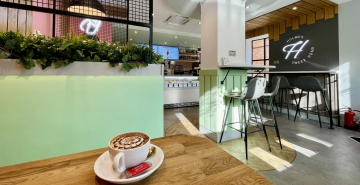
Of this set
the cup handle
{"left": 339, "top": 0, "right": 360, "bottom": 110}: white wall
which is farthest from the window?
the cup handle

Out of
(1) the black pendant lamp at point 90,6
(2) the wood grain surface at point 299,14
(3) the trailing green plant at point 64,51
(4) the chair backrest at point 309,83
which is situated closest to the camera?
(3) the trailing green plant at point 64,51

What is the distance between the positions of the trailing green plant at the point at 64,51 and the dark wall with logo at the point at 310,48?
4.40 metres

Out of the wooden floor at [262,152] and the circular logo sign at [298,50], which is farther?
the circular logo sign at [298,50]

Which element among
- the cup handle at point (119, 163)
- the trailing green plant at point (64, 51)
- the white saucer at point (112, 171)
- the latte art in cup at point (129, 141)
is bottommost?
the white saucer at point (112, 171)

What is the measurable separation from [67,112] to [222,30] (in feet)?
8.29

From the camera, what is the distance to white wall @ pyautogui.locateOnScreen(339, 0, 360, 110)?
3.32m

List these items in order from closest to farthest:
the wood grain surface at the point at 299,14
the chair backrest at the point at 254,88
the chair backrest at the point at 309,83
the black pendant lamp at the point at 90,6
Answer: the black pendant lamp at the point at 90,6 → the chair backrest at the point at 254,88 → the chair backrest at the point at 309,83 → the wood grain surface at the point at 299,14

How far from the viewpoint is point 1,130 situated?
1.15 meters

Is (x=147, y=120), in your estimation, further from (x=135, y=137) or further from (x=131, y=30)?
(x=131, y=30)

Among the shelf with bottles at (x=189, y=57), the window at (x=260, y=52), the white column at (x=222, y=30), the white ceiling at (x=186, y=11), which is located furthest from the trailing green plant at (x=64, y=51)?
the shelf with bottles at (x=189, y=57)

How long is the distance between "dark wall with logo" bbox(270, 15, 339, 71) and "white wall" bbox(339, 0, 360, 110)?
116 mm

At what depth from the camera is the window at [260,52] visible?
5.96 meters

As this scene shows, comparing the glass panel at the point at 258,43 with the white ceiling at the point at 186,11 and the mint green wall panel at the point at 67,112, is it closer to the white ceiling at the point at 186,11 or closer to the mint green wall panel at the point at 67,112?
the white ceiling at the point at 186,11

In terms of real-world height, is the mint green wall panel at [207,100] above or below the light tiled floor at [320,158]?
above
